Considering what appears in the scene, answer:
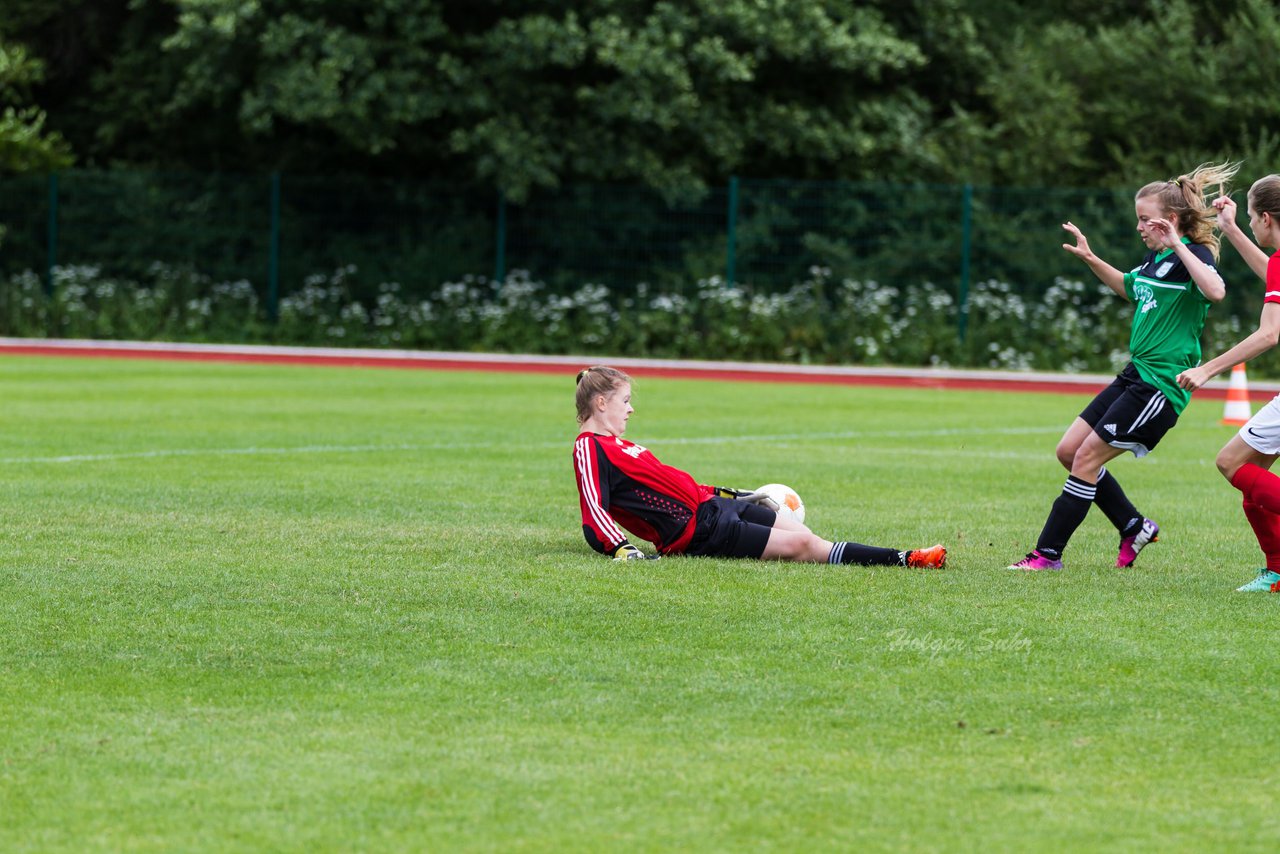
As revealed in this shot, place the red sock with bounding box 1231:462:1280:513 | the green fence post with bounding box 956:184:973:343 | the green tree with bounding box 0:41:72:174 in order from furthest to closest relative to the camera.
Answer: the green tree with bounding box 0:41:72:174, the green fence post with bounding box 956:184:973:343, the red sock with bounding box 1231:462:1280:513

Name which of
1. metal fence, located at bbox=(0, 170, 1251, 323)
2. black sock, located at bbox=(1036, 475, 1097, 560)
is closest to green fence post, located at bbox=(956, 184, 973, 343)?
metal fence, located at bbox=(0, 170, 1251, 323)

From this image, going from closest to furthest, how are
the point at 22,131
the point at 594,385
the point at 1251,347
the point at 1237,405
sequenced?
1. the point at 1251,347
2. the point at 594,385
3. the point at 1237,405
4. the point at 22,131

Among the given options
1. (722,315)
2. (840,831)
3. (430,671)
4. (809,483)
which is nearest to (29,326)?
(722,315)

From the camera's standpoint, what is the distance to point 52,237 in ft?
103

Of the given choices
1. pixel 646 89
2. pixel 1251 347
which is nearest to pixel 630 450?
pixel 1251 347

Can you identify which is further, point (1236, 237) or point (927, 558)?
point (927, 558)

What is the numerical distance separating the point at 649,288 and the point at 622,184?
1.73 metres

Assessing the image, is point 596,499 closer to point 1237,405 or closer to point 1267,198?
point 1267,198

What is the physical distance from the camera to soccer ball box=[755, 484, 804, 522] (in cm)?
857

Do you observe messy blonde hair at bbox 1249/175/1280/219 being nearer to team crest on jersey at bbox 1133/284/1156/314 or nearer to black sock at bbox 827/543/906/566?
team crest on jersey at bbox 1133/284/1156/314

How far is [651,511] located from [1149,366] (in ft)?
7.50

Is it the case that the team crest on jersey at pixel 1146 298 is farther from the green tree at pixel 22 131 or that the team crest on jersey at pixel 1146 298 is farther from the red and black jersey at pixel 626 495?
the green tree at pixel 22 131

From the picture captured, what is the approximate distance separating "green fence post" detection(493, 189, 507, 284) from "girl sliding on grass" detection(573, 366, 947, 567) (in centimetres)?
2203

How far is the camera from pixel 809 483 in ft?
38.8
